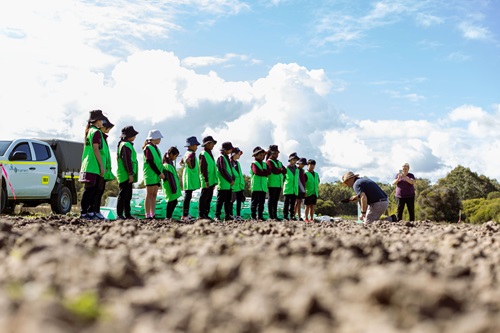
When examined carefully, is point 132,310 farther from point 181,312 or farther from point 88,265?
point 88,265

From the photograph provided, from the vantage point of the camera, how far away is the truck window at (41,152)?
54.7 feet

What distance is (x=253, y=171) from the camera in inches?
614

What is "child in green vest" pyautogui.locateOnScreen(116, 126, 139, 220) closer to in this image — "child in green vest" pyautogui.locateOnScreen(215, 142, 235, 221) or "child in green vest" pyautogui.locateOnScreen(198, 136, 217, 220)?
"child in green vest" pyautogui.locateOnScreen(198, 136, 217, 220)

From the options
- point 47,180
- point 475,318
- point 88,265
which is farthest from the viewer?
point 47,180

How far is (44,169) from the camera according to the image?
16812 millimetres

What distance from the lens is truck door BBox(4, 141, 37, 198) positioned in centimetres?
1558

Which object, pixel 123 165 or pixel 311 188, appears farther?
pixel 311 188

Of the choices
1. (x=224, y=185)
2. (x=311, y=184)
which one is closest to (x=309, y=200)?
(x=311, y=184)

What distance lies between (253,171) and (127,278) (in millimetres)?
12435

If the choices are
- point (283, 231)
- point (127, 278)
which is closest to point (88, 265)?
point (127, 278)

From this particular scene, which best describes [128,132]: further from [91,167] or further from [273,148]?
[273,148]

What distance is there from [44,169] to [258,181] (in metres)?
5.73

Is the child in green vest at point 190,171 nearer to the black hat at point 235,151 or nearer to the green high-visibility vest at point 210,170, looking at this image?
the green high-visibility vest at point 210,170

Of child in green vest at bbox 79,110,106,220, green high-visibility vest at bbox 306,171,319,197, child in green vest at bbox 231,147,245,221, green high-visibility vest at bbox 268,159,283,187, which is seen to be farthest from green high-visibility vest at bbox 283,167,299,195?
child in green vest at bbox 79,110,106,220
